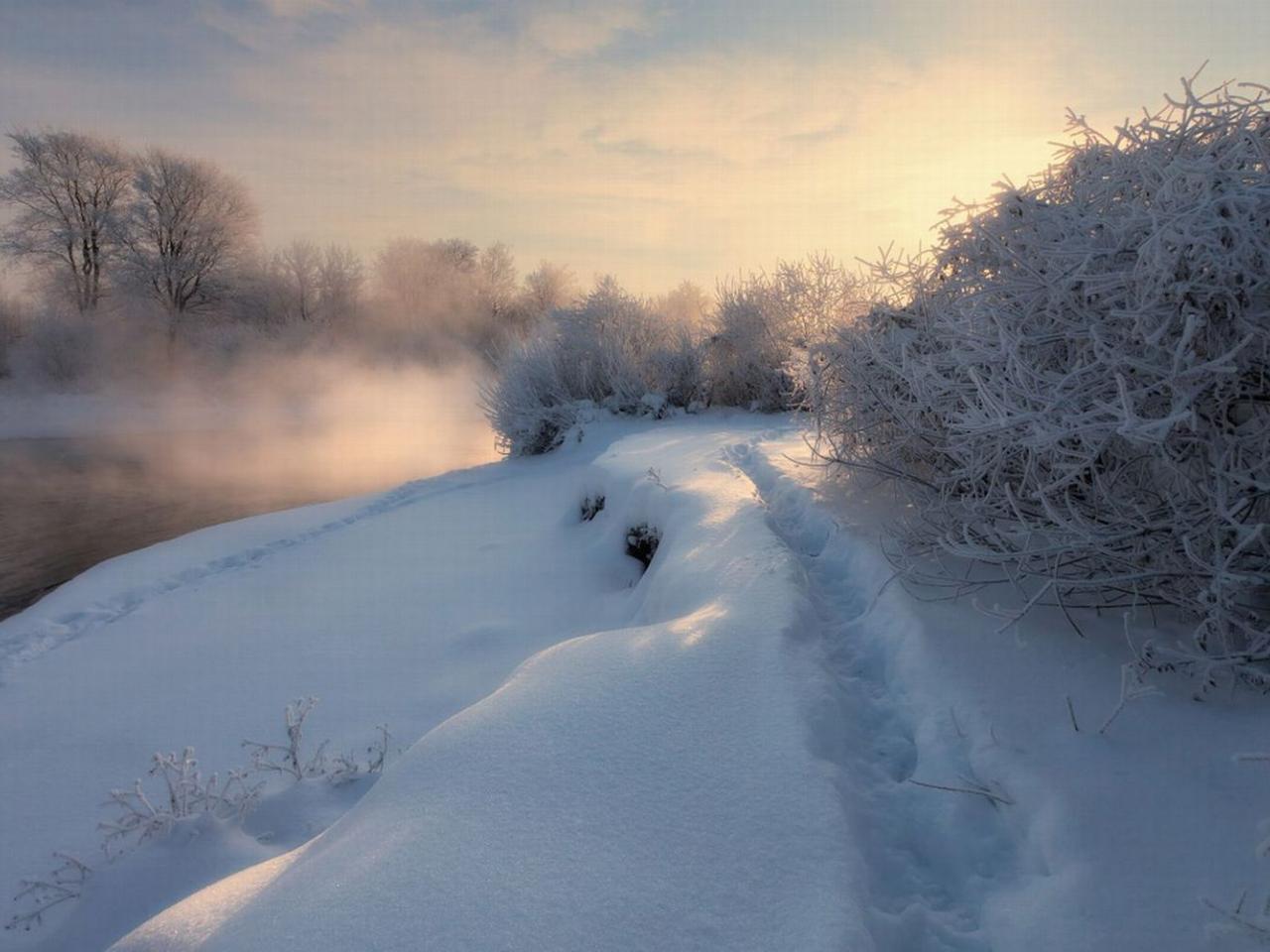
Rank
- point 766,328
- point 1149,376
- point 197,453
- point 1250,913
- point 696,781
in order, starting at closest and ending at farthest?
point 1250,913 < point 696,781 < point 1149,376 < point 766,328 < point 197,453

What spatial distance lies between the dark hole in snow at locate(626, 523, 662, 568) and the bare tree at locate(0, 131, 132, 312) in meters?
30.4

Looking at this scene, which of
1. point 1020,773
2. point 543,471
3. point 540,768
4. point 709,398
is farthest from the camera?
point 709,398

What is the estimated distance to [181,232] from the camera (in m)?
29.3

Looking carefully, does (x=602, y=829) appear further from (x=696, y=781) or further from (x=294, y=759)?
(x=294, y=759)

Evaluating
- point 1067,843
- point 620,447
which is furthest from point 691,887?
point 620,447

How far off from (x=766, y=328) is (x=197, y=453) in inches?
538

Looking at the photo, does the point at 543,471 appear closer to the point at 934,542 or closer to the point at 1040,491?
the point at 934,542

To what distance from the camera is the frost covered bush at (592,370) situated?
521 inches

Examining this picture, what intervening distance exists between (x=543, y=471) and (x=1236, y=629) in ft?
31.4

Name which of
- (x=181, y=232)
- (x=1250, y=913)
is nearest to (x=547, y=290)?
(x=181, y=232)

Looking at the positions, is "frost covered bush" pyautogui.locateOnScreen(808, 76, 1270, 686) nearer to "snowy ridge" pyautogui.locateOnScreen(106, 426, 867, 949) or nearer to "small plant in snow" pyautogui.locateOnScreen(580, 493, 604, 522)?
"snowy ridge" pyautogui.locateOnScreen(106, 426, 867, 949)

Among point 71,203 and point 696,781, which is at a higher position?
point 71,203

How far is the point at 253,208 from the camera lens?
3150 centimetres

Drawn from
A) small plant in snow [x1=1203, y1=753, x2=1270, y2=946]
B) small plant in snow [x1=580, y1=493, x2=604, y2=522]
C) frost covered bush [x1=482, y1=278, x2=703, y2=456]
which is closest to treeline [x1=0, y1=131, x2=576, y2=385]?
frost covered bush [x1=482, y1=278, x2=703, y2=456]
